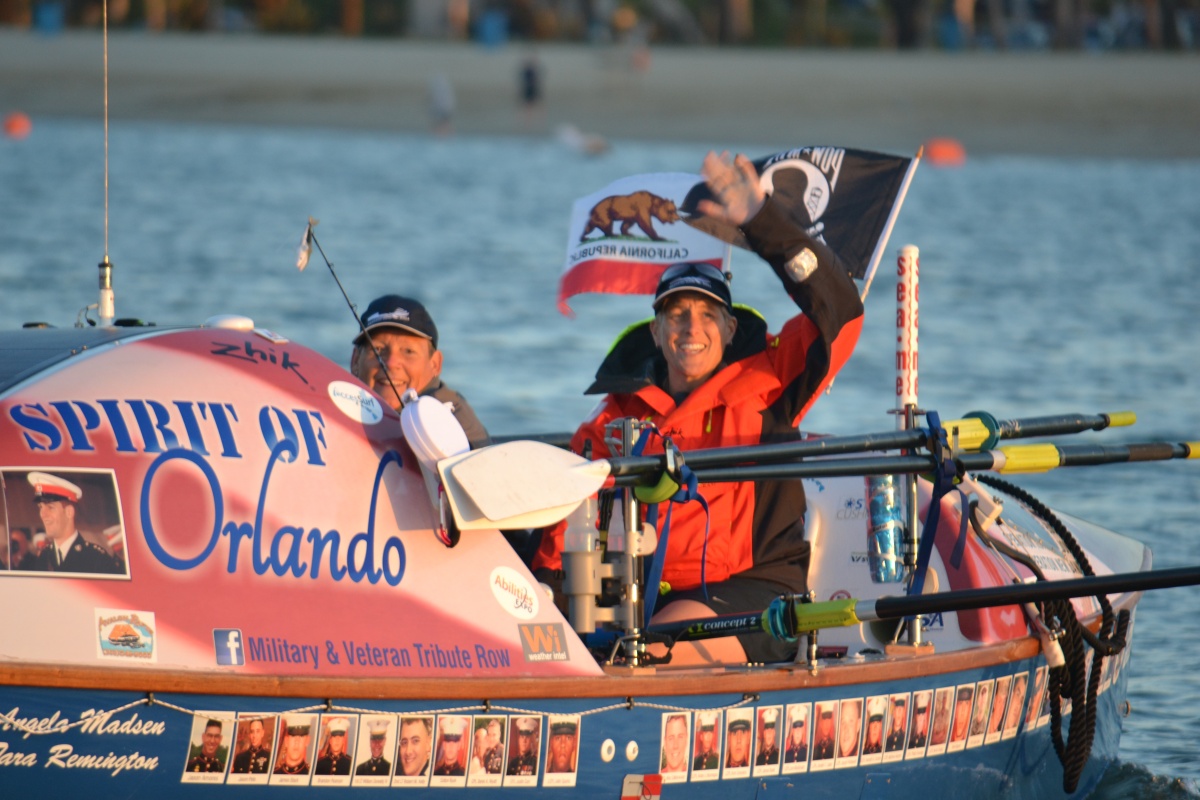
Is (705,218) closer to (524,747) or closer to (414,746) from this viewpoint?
(524,747)

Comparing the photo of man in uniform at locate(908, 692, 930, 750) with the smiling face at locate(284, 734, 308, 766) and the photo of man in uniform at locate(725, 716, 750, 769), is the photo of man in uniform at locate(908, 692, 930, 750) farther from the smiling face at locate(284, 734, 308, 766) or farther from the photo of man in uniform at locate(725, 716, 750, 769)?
the smiling face at locate(284, 734, 308, 766)

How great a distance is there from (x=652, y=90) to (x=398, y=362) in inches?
1602

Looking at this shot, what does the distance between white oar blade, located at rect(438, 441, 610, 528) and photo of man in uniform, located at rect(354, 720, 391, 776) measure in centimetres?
61

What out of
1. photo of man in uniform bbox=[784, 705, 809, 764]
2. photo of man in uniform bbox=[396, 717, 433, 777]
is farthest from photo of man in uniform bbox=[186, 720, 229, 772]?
photo of man in uniform bbox=[784, 705, 809, 764]

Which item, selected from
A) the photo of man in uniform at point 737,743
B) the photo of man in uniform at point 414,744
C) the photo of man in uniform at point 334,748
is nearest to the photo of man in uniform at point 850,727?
the photo of man in uniform at point 737,743

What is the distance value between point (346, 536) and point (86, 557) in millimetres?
719

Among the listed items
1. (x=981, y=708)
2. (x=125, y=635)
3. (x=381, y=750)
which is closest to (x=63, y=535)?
(x=125, y=635)

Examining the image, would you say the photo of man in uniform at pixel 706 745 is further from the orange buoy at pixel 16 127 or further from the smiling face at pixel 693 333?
the orange buoy at pixel 16 127

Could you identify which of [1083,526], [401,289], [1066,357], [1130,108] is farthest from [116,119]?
[1083,526]

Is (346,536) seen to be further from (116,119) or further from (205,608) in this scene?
(116,119)

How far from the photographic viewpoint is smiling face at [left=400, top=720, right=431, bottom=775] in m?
5.41

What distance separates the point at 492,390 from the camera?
15.8 m

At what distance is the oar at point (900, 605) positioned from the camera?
5.78 metres

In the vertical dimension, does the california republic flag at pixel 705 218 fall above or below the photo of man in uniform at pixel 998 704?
above
